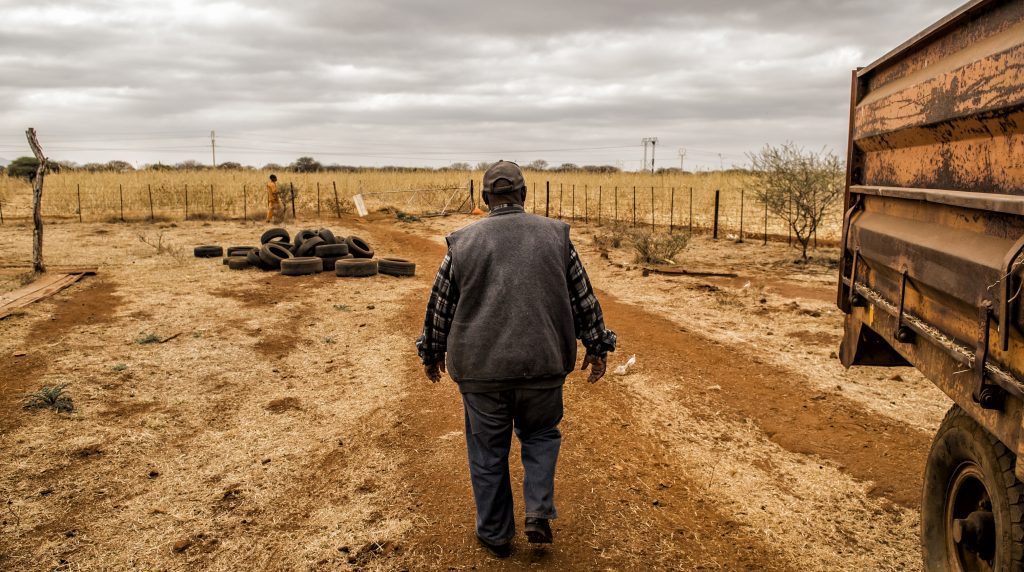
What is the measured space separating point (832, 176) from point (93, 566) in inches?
573

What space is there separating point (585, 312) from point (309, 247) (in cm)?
1068

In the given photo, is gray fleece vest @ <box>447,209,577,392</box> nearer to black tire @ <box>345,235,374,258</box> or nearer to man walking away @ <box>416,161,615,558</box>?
man walking away @ <box>416,161,615,558</box>

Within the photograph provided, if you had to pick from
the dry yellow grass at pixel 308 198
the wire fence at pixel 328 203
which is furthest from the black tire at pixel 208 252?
the dry yellow grass at pixel 308 198

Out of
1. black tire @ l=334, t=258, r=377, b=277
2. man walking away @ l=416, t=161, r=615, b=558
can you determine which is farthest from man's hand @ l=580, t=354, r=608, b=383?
black tire @ l=334, t=258, r=377, b=277

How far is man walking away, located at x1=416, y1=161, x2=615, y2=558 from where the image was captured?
2.96m

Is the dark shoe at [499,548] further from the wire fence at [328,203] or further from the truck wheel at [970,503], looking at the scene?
the wire fence at [328,203]

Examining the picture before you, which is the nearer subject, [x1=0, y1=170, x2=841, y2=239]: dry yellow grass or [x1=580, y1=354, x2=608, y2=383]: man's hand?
[x1=580, y1=354, x2=608, y2=383]: man's hand

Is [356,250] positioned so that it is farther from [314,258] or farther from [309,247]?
[314,258]

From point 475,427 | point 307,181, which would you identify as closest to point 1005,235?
point 475,427

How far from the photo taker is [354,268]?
1215 centimetres

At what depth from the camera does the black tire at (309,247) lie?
42.7 feet

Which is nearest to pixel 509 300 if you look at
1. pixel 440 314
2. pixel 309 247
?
pixel 440 314

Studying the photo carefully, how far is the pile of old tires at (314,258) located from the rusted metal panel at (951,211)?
A: 9.79 metres

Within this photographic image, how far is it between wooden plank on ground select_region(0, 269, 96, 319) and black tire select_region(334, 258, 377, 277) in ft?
13.7
